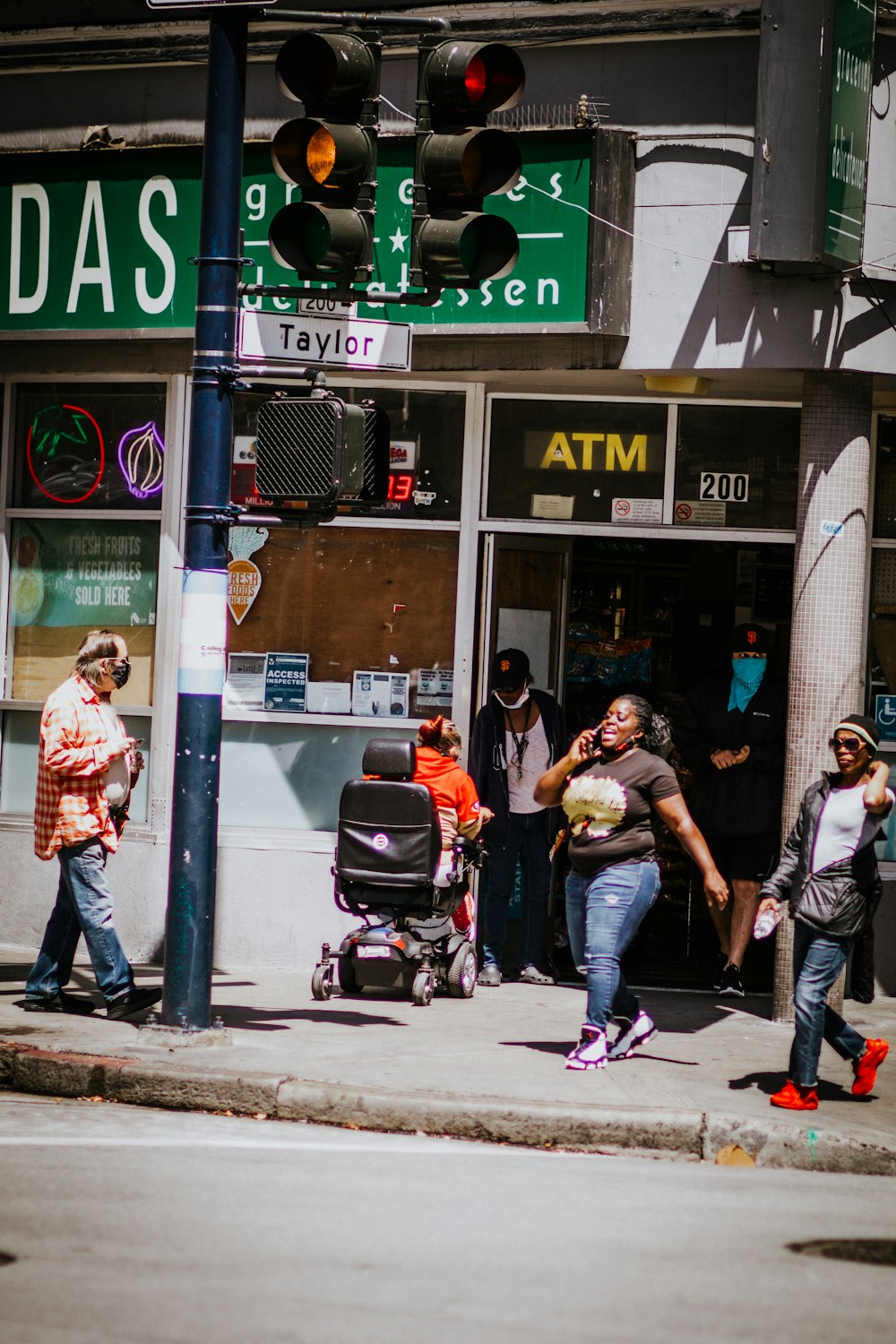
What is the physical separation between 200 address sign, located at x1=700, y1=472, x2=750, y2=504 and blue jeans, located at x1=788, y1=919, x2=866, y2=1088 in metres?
3.62

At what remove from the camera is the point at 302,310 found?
794 cm

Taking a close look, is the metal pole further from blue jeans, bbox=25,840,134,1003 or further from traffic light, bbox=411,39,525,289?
traffic light, bbox=411,39,525,289

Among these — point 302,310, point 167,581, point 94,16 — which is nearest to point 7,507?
point 167,581

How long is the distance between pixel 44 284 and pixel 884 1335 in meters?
8.46

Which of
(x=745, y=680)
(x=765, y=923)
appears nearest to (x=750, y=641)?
(x=745, y=680)

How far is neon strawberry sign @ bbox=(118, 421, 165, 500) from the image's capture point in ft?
36.3

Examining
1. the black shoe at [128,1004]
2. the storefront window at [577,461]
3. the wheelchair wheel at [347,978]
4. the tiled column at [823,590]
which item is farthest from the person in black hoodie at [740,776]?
the black shoe at [128,1004]

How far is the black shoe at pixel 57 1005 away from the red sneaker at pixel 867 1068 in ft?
13.0

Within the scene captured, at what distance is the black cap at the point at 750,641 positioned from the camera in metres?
10.7

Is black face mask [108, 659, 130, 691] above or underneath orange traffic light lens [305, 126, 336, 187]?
underneath

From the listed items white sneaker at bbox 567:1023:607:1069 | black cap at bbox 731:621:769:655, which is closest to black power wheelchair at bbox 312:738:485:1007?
white sneaker at bbox 567:1023:607:1069

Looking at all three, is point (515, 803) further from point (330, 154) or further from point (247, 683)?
point (330, 154)

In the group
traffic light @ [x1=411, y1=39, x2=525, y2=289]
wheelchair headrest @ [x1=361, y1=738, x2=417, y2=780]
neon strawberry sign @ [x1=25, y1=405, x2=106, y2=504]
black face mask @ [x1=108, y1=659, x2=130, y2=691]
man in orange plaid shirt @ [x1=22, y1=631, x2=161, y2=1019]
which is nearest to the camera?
traffic light @ [x1=411, y1=39, x2=525, y2=289]

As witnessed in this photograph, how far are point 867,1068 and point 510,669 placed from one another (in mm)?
3555
